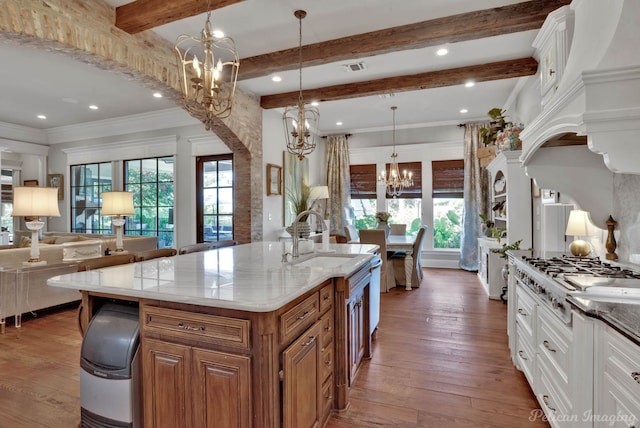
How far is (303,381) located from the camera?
1582 mm

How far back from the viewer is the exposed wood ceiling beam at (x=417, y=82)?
394cm

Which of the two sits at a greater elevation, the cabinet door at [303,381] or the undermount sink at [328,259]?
the undermount sink at [328,259]

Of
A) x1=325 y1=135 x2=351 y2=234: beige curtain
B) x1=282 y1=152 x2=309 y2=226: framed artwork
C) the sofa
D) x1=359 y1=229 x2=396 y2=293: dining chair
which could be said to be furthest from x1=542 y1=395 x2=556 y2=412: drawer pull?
x1=325 y1=135 x2=351 y2=234: beige curtain

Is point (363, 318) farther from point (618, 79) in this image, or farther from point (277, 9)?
point (277, 9)

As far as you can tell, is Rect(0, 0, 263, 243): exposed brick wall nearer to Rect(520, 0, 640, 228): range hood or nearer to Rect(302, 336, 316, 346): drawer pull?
Rect(302, 336, 316, 346): drawer pull

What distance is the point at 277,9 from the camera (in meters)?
2.90

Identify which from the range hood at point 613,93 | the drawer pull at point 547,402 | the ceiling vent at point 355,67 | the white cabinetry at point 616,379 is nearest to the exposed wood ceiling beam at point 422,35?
the ceiling vent at point 355,67

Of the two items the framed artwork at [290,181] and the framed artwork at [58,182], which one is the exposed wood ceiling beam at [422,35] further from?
the framed artwork at [58,182]

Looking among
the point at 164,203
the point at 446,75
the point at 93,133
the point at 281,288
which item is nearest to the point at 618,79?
the point at 281,288

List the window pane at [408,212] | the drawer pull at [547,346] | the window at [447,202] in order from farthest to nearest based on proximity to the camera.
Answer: the window pane at [408,212]
the window at [447,202]
the drawer pull at [547,346]

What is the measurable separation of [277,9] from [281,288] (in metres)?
2.63

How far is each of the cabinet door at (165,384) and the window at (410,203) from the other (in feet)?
20.7

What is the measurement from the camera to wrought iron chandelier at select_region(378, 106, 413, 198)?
6.46 metres

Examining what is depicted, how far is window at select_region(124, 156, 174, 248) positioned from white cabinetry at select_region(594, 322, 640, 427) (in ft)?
20.5
